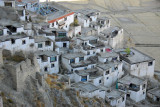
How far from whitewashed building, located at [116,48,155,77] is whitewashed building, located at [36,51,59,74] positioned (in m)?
9.46

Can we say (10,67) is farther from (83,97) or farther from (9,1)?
(9,1)

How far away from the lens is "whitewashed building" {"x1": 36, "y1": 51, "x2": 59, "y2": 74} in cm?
3606

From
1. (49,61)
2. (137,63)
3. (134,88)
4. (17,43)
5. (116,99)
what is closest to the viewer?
(17,43)

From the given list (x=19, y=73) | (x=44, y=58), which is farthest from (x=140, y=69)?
(x=19, y=73)

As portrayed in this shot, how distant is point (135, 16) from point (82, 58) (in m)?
39.4

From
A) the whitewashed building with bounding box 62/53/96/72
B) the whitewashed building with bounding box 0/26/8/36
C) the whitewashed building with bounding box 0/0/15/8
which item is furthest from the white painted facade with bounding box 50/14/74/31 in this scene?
the whitewashed building with bounding box 0/26/8/36

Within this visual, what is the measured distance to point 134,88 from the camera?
3831cm

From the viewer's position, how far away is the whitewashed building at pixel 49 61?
36.1 metres

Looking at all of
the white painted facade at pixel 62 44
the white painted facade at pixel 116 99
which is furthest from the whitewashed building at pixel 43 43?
the white painted facade at pixel 116 99

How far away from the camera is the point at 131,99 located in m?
38.2

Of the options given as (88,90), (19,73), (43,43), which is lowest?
(88,90)

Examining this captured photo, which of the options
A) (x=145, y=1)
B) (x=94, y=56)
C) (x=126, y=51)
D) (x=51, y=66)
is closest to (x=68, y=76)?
(x=51, y=66)

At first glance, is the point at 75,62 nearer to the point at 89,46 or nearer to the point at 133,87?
the point at 89,46

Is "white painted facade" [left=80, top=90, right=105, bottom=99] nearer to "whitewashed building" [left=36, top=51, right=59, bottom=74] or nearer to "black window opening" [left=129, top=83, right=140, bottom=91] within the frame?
"black window opening" [left=129, top=83, right=140, bottom=91]
